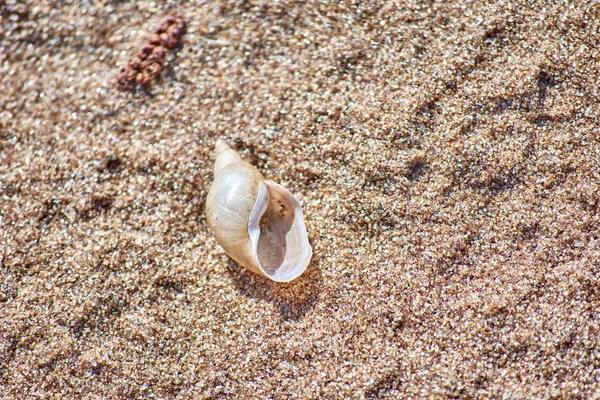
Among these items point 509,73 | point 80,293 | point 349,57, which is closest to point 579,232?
point 509,73

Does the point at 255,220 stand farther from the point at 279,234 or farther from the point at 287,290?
the point at 287,290

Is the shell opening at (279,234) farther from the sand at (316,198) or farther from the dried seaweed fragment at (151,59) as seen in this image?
the dried seaweed fragment at (151,59)

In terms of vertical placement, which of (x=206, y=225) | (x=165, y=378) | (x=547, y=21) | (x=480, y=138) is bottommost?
(x=165, y=378)

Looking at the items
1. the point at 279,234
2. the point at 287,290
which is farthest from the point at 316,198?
the point at 287,290

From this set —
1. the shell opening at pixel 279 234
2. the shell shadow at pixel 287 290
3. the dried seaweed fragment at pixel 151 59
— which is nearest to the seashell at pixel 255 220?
the shell opening at pixel 279 234

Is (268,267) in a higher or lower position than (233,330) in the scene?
higher

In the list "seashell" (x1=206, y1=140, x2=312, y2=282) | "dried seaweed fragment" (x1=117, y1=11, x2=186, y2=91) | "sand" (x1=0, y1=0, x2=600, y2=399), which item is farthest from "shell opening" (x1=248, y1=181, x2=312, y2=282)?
"dried seaweed fragment" (x1=117, y1=11, x2=186, y2=91)

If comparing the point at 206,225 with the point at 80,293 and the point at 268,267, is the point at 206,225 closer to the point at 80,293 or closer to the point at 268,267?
the point at 268,267
